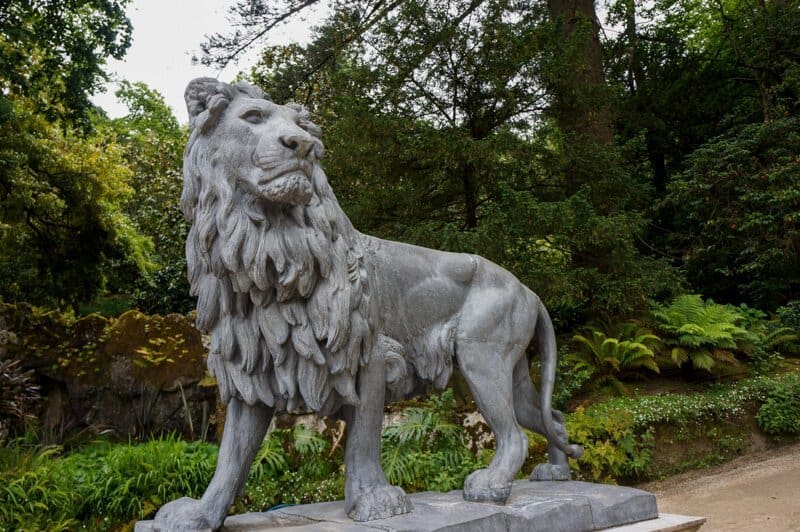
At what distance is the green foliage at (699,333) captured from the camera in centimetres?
905

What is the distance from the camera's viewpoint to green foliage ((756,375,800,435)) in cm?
838

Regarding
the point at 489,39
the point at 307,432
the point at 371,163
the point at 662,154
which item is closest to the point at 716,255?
the point at 662,154

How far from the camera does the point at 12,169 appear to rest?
9.78 metres

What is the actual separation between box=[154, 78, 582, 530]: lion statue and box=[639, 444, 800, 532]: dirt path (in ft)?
13.3

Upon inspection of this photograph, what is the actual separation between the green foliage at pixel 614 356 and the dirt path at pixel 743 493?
1491 millimetres

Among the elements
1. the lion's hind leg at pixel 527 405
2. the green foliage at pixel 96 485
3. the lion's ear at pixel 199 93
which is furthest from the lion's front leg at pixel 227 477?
the green foliage at pixel 96 485

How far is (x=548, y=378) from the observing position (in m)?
3.50

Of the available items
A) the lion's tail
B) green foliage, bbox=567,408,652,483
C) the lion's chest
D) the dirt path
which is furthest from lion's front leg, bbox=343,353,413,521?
green foliage, bbox=567,408,652,483

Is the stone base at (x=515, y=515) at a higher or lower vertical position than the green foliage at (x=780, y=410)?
higher

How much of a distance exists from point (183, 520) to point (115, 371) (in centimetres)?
571

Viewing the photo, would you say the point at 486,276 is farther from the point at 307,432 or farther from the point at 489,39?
the point at 489,39

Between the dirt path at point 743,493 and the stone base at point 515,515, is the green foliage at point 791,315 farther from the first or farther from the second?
the stone base at point 515,515

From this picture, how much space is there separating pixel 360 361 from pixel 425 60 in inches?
256

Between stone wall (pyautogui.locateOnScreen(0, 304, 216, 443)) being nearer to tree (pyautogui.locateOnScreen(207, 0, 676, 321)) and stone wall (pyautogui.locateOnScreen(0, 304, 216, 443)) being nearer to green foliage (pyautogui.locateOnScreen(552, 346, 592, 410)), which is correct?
tree (pyautogui.locateOnScreen(207, 0, 676, 321))
